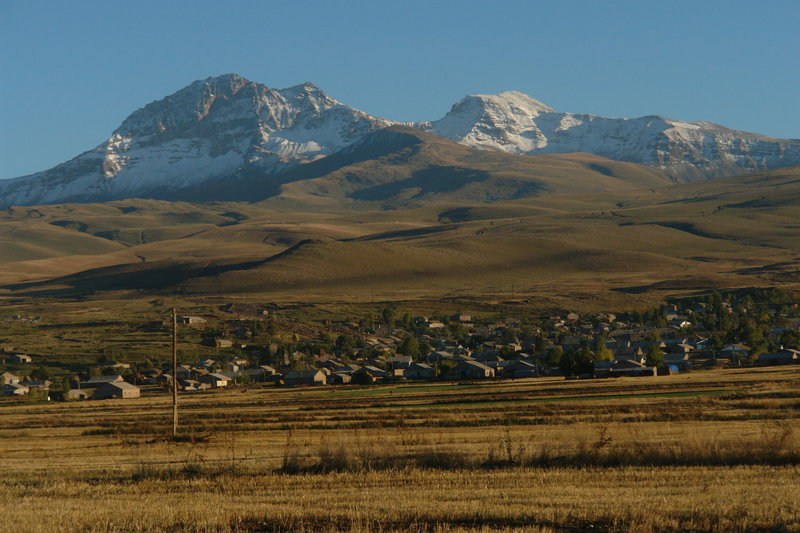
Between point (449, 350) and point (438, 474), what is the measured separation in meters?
120

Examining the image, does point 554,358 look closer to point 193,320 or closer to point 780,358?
point 780,358

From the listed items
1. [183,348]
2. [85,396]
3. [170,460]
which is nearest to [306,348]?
[183,348]

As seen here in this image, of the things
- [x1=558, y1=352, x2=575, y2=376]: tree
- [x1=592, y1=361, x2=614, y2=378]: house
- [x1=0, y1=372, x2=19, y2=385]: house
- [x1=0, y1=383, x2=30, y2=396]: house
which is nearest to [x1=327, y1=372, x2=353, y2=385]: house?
[x1=558, y1=352, x2=575, y2=376]: tree

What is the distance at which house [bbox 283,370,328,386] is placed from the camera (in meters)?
113

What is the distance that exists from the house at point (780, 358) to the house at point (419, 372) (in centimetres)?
3567

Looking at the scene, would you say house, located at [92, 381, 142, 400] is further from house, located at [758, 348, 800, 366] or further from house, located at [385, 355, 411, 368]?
house, located at [758, 348, 800, 366]

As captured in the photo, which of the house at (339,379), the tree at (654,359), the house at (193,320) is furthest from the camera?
the house at (193,320)

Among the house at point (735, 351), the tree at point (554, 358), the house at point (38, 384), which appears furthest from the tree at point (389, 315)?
the house at point (38, 384)

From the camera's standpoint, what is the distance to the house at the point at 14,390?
11038 cm

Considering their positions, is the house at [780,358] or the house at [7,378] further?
the house at [7,378]

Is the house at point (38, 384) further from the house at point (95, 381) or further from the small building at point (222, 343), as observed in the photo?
the small building at point (222, 343)

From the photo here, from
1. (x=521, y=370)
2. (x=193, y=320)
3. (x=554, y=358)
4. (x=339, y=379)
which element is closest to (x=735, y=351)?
(x=554, y=358)

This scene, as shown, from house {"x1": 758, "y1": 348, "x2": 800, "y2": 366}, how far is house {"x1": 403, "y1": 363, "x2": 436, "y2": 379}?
3567 cm

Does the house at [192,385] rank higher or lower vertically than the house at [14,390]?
lower
